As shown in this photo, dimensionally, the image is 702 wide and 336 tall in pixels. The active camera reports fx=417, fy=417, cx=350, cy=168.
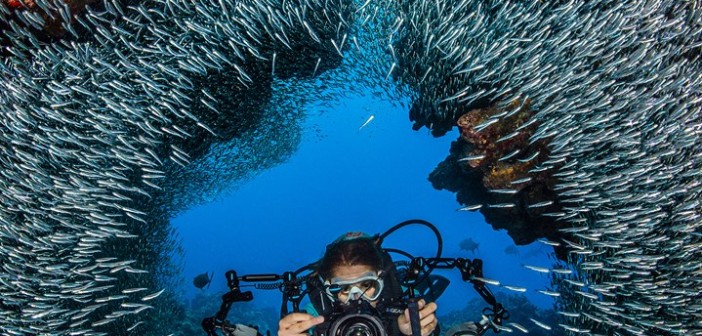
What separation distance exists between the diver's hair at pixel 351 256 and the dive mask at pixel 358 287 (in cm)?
12

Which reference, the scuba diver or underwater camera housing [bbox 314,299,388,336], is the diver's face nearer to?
the scuba diver

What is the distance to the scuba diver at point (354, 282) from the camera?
135 inches

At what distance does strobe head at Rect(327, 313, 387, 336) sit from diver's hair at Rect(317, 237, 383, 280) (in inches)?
19.7

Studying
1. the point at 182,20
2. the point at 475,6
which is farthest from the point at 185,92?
the point at 475,6

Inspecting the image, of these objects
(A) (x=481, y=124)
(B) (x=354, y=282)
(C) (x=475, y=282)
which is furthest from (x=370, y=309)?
(A) (x=481, y=124)

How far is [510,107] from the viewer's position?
240 inches

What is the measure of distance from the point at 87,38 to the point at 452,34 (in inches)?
213

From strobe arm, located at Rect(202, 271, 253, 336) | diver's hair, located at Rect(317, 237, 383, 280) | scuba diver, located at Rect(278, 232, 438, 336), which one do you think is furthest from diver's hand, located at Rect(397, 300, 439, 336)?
strobe arm, located at Rect(202, 271, 253, 336)

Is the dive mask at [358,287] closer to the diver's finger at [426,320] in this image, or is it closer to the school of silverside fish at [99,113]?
the diver's finger at [426,320]

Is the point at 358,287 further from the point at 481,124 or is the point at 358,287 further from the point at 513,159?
the point at 513,159

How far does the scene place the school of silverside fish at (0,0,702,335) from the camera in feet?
17.2

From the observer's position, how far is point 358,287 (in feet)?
12.2

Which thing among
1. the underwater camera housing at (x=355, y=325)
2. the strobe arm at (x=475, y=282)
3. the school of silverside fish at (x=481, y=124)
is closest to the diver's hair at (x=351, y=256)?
the strobe arm at (x=475, y=282)

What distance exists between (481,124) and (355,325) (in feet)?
9.07
